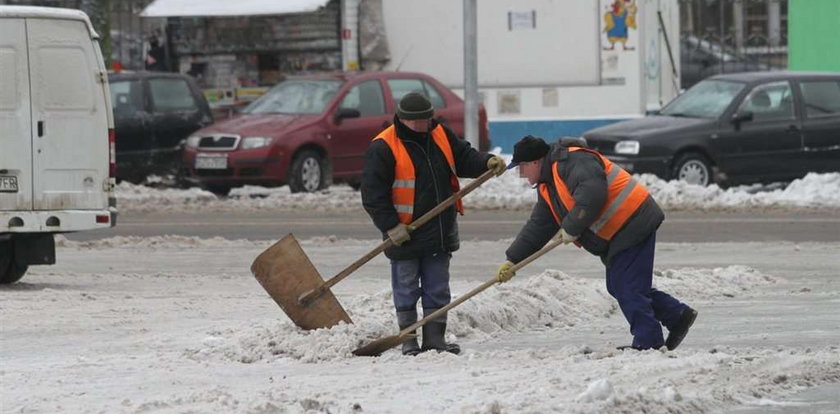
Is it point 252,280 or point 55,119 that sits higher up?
point 55,119

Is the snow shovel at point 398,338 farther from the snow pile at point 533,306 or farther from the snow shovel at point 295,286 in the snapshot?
the snow pile at point 533,306

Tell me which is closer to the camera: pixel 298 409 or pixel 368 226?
pixel 298 409

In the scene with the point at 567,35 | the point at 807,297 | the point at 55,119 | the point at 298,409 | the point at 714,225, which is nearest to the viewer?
the point at 298,409

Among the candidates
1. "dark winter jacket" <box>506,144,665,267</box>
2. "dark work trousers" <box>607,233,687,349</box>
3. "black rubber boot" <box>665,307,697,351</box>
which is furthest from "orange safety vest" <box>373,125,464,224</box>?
"black rubber boot" <box>665,307,697,351</box>

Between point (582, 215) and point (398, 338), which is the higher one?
point (582, 215)

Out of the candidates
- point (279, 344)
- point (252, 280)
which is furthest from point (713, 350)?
point (252, 280)

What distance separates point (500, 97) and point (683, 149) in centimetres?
846

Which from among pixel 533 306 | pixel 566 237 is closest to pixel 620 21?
pixel 533 306

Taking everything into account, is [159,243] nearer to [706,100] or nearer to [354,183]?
[354,183]

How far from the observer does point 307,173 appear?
23.0 meters

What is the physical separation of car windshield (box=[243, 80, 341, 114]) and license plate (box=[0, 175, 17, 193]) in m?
10.1

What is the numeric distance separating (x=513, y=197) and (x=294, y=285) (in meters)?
12.1

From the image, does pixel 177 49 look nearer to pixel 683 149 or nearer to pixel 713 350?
pixel 683 149

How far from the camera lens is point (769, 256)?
15.5m
